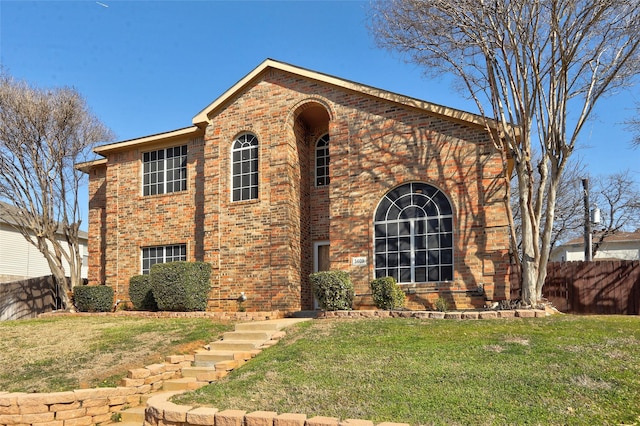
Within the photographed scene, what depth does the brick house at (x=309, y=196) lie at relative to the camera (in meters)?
13.1

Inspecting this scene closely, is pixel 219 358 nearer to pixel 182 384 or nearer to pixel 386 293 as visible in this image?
pixel 182 384

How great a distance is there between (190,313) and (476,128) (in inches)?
361

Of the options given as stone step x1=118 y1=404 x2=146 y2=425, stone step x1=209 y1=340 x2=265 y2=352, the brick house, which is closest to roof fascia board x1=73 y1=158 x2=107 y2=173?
the brick house

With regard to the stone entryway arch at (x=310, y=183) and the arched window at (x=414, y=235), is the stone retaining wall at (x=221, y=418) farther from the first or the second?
the stone entryway arch at (x=310, y=183)

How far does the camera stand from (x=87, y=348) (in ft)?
35.5

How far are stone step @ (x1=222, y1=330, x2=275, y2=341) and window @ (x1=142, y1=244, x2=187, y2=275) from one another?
6.68 metres

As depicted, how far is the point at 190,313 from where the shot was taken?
1451cm

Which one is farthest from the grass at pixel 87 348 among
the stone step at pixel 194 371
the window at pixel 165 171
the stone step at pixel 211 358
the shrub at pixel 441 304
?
the window at pixel 165 171

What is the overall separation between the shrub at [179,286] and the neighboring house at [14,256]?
1479 centimetres

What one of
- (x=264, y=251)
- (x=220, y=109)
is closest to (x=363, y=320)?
(x=264, y=251)

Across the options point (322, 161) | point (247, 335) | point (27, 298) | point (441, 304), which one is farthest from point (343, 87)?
point (27, 298)

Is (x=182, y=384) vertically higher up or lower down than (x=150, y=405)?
lower down

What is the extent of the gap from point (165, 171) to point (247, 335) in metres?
9.00

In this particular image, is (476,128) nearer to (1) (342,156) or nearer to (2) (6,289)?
(1) (342,156)
